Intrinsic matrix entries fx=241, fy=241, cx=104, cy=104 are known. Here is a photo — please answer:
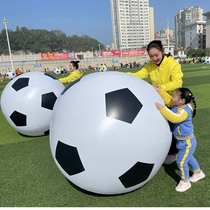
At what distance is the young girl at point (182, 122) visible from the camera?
285 cm

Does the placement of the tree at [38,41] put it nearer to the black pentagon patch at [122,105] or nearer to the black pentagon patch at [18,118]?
the black pentagon patch at [18,118]

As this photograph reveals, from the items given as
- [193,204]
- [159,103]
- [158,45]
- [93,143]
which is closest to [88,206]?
[93,143]

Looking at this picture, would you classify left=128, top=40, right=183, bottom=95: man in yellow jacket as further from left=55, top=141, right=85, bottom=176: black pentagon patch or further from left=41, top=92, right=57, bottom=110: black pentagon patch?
left=41, top=92, right=57, bottom=110: black pentagon patch

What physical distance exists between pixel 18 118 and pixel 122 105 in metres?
3.29

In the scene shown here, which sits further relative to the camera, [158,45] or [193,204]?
[158,45]

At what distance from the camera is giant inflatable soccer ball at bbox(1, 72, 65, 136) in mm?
5121

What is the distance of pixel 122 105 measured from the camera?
2.66 meters

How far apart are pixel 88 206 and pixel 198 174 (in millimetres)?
1587

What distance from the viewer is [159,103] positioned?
9.45 ft

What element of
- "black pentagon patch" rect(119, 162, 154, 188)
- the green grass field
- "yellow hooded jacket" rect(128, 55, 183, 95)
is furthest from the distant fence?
"black pentagon patch" rect(119, 162, 154, 188)

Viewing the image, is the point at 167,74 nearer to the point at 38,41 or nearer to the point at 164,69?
the point at 164,69

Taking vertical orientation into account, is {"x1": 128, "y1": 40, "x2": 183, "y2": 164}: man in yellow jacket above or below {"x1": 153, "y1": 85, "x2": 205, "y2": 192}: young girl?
above

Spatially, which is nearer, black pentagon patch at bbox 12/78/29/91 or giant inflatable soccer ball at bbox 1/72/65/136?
giant inflatable soccer ball at bbox 1/72/65/136

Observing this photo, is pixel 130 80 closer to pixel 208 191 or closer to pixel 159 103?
pixel 159 103
